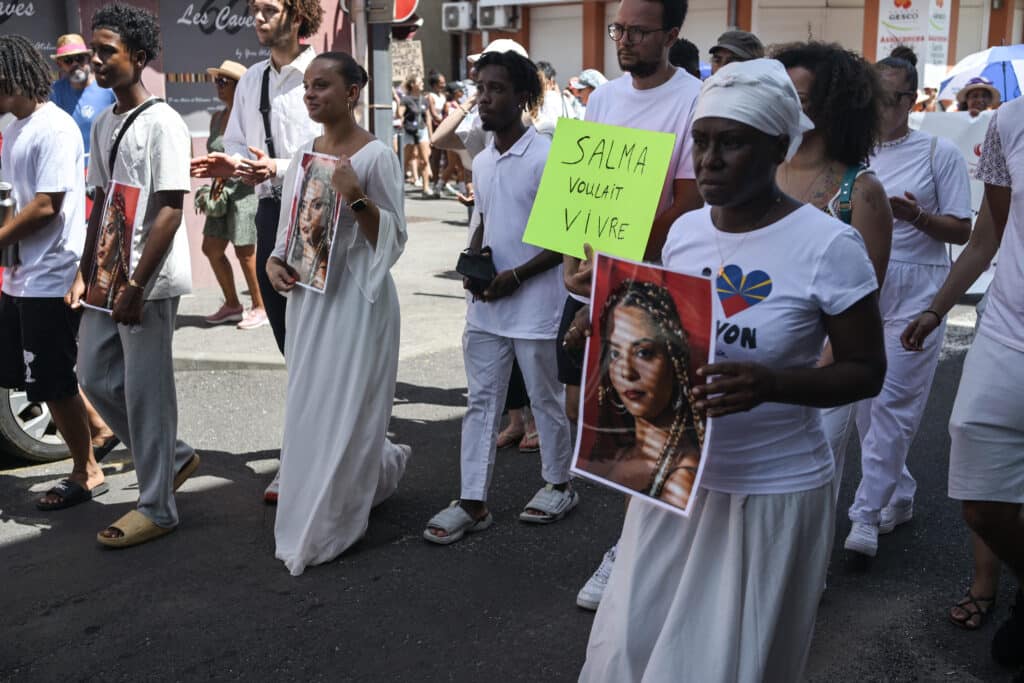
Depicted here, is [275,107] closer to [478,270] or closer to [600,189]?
[478,270]

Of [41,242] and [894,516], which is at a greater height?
[41,242]

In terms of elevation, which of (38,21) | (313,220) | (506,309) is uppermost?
(38,21)

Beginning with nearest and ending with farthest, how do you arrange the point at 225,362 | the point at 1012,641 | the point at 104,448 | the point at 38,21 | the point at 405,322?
the point at 1012,641 < the point at 104,448 < the point at 225,362 < the point at 405,322 < the point at 38,21

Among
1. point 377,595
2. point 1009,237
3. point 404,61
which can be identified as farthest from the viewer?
point 404,61

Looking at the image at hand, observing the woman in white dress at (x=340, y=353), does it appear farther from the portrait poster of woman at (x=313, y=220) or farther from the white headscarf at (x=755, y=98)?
the white headscarf at (x=755, y=98)

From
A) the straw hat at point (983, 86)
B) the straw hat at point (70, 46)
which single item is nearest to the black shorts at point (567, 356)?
the straw hat at point (70, 46)

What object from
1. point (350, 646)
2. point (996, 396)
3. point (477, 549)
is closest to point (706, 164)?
point (996, 396)

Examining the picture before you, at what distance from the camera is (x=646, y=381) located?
2455 mm

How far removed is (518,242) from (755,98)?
2.55 m

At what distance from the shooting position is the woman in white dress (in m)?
4.64

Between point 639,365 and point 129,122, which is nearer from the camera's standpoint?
point 639,365

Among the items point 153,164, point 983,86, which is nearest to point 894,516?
point 153,164

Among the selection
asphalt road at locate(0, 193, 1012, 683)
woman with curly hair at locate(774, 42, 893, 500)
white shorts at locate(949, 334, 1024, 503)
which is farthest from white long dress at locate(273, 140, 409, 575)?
white shorts at locate(949, 334, 1024, 503)

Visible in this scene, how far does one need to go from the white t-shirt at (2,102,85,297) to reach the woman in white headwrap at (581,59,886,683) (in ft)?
11.3
